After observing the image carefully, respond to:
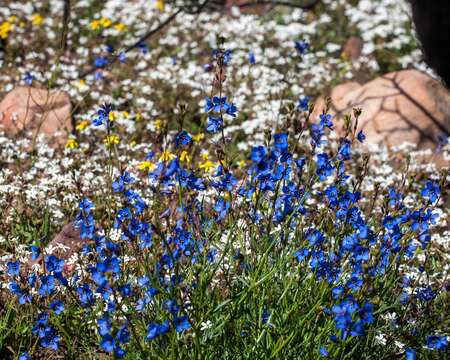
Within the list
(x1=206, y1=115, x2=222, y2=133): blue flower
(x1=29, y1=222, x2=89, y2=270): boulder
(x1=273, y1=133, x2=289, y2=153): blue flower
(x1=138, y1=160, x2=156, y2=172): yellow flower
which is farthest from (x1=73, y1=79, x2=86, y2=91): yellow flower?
(x1=273, y1=133, x2=289, y2=153): blue flower

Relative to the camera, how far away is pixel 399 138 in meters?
7.29

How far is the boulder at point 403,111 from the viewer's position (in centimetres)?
730

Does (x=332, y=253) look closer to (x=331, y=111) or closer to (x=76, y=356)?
(x=76, y=356)

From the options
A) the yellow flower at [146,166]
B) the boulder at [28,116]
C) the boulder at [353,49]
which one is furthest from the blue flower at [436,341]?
the boulder at [353,49]

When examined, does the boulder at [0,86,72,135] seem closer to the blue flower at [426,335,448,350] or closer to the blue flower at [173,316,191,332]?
the blue flower at [173,316,191,332]

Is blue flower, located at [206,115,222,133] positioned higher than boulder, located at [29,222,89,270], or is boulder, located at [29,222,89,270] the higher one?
blue flower, located at [206,115,222,133]

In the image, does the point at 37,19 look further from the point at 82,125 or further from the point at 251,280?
the point at 251,280

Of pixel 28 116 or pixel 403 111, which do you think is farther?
pixel 403 111

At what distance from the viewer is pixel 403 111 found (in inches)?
289

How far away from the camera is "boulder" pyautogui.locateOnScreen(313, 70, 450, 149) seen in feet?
24.0

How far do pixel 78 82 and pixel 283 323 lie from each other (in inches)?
218

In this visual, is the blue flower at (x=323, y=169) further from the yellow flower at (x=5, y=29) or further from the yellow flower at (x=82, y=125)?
the yellow flower at (x=5, y=29)

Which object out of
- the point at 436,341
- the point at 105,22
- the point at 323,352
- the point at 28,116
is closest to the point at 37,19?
the point at 105,22

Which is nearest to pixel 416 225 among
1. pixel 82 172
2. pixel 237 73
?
pixel 82 172
